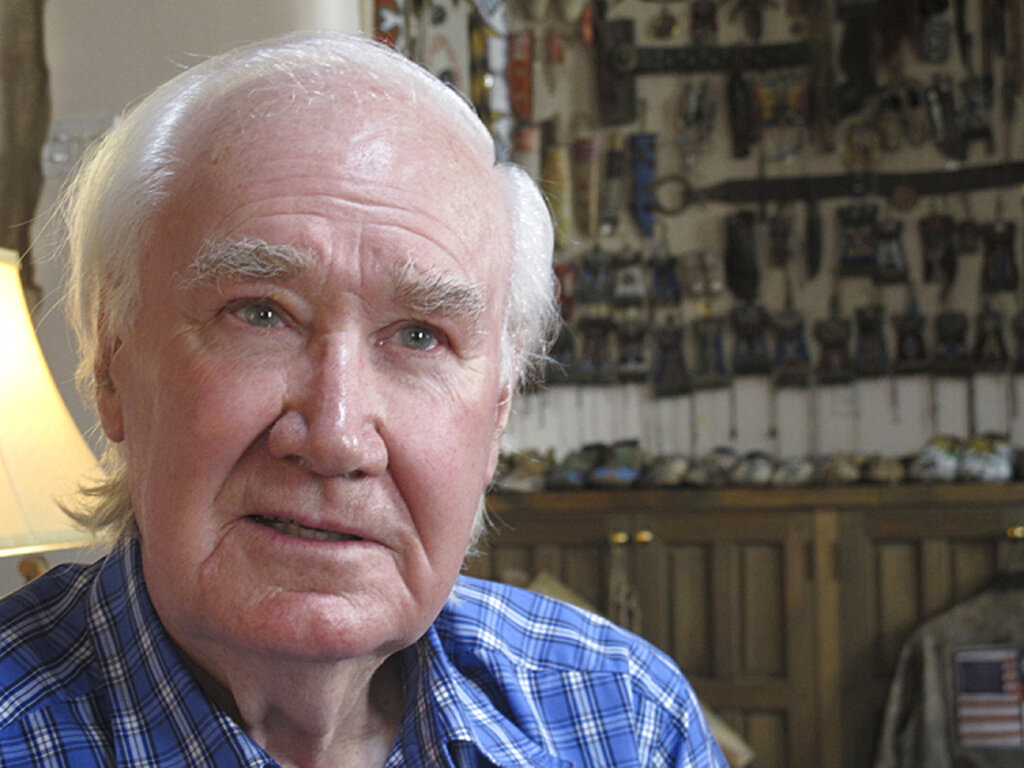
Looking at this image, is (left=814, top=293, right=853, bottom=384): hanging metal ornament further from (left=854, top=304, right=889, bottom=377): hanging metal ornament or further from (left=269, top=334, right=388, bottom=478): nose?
(left=269, top=334, right=388, bottom=478): nose

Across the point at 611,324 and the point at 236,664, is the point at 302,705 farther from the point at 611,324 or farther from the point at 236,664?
the point at 611,324

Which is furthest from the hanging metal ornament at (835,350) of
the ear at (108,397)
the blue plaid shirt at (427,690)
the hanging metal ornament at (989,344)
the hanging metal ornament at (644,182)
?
the ear at (108,397)

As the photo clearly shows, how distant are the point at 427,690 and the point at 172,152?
0.56m

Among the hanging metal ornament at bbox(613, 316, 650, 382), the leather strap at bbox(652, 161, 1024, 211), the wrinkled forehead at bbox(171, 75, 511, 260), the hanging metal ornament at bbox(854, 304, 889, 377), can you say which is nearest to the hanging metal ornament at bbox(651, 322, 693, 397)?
the hanging metal ornament at bbox(613, 316, 650, 382)

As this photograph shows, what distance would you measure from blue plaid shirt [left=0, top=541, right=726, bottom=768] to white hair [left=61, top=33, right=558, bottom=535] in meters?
0.14

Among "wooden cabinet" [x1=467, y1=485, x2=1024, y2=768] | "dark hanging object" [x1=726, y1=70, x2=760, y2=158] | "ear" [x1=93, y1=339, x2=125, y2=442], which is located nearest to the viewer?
"ear" [x1=93, y1=339, x2=125, y2=442]

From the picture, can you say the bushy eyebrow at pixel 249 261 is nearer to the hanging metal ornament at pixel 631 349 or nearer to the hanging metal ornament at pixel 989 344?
the hanging metal ornament at pixel 631 349

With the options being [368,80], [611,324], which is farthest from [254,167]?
[611,324]

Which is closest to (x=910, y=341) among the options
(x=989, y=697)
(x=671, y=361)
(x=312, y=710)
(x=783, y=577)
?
(x=671, y=361)

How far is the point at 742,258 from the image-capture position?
4.51m

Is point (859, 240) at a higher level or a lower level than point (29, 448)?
lower

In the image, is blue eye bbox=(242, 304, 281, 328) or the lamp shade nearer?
blue eye bbox=(242, 304, 281, 328)

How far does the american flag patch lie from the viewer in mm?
3459

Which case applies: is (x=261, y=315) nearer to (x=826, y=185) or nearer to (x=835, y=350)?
(x=835, y=350)
